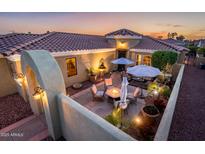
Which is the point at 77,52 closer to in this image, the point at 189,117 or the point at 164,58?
the point at 164,58

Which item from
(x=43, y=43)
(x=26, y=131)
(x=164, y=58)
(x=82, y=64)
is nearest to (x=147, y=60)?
(x=164, y=58)

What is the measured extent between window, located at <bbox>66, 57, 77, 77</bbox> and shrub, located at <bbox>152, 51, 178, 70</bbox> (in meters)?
8.39

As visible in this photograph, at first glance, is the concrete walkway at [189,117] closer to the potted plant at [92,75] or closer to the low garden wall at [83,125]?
the low garden wall at [83,125]

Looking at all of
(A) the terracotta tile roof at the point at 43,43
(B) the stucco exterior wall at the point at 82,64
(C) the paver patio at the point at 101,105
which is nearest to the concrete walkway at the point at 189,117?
(C) the paver patio at the point at 101,105

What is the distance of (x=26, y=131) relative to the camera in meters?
5.70

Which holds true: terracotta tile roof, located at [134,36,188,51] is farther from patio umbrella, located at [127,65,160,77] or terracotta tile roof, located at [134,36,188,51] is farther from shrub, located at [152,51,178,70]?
patio umbrella, located at [127,65,160,77]

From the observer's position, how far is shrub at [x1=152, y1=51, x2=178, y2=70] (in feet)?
35.9

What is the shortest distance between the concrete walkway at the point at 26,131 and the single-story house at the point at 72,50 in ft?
11.3

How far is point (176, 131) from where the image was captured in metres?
5.25

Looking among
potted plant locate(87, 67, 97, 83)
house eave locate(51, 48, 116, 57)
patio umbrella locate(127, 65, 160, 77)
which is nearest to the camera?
patio umbrella locate(127, 65, 160, 77)

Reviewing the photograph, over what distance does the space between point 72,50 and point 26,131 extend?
7.34 m

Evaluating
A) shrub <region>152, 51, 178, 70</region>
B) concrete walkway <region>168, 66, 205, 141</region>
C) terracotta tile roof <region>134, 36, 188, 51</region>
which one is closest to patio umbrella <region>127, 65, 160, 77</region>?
concrete walkway <region>168, 66, 205, 141</region>

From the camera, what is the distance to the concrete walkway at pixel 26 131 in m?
5.35
